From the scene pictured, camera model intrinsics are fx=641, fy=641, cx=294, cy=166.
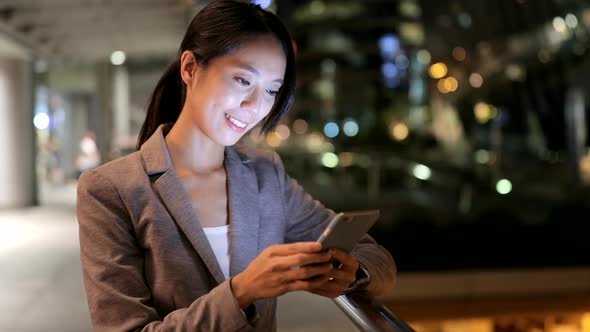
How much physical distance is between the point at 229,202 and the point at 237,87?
9.0 inches

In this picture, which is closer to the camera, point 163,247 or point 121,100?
point 163,247

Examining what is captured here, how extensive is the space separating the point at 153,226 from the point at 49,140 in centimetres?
1159

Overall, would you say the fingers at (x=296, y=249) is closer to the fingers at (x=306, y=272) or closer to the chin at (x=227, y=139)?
the fingers at (x=306, y=272)

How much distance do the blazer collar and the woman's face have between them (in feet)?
0.31

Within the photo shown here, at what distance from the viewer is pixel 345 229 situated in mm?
938

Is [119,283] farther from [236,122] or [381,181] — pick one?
[381,181]

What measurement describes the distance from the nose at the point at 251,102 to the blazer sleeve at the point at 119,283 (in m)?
0.28

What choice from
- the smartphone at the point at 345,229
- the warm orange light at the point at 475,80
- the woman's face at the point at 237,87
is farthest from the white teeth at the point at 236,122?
the warm orange light at the point at 475,80

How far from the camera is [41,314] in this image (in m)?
3.71

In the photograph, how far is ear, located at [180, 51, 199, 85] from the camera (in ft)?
4.05

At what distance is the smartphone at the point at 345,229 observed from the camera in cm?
91

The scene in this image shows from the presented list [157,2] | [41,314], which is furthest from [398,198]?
[41,314]

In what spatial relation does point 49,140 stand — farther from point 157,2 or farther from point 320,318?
point 320,318

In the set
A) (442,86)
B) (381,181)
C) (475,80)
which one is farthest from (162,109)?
(442,86)
